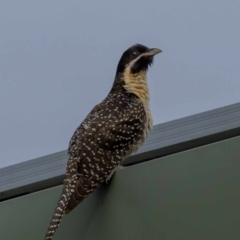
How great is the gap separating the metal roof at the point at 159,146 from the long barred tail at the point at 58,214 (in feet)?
1.69

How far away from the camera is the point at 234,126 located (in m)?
3.06

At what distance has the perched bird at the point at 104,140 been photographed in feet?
9.39

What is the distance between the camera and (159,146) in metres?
3.26

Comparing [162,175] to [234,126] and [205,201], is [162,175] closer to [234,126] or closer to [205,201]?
[205,201]

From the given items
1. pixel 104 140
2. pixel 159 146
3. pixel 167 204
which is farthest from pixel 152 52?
pixel 167 204

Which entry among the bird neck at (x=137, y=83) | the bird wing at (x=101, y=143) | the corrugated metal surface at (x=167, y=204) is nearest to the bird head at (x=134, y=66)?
the bird neck at (x=137, y=83)

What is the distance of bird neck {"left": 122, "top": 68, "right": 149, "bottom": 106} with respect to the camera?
352 cm

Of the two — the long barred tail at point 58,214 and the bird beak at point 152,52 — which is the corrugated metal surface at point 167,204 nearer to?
the long barred tail at point 58,214

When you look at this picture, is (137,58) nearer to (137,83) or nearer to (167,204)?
(137,83)

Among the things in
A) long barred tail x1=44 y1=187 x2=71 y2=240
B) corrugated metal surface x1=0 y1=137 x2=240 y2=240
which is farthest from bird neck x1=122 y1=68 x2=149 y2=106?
long barred tail x1=44 y1=187 x2=71 y2=240

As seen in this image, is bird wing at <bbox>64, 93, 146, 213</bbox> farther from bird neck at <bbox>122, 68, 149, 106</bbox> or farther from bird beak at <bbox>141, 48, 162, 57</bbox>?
bird beak at <bbox>141, 48, 162, 57</bbox>

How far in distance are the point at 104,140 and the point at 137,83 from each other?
590mm

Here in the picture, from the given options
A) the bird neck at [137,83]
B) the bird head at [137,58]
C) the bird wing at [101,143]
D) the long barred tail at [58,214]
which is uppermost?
the bird head at [137,58]

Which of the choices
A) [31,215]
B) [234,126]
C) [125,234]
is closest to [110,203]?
[125,234]
